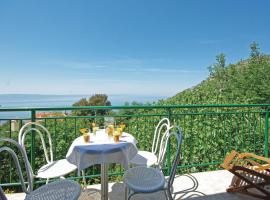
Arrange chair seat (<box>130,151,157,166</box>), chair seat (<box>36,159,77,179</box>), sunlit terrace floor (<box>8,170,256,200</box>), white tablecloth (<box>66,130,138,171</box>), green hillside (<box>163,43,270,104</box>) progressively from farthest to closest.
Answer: green hillside (<box>163,43,270,104</box>) → sunlit terrace floor (<box>8,170,256,200</box>) → chair seat (<box>130,151,157,166</box>) → chair seat (<box>36,159,77,179</box>) → white tablecloth (<box>66,130,138,171</box>)

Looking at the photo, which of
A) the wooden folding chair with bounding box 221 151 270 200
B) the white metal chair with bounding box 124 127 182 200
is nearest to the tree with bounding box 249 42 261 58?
the wooden folding chair with bounding box 221 151 270 200

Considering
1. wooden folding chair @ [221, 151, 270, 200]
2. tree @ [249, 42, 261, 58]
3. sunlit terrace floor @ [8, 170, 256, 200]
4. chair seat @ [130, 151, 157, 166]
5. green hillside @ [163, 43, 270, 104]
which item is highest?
tree @ [249, 42, 261, 58]

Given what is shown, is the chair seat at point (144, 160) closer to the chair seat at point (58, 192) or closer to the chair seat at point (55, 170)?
the chair seat at point (55, 170)

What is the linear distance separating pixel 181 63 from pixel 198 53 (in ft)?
22.1

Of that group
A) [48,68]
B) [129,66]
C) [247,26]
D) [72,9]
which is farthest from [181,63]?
[72,9]

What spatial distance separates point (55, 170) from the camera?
8.57 feet

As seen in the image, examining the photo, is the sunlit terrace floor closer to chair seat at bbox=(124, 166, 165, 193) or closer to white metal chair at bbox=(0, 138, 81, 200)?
chair seat at bbox=(124, 166, 165, 193)

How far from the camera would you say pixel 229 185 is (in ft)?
10.7

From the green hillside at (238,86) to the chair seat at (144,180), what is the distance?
17.7ft

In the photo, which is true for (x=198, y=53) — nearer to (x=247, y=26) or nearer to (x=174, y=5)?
(x=247, y=26)

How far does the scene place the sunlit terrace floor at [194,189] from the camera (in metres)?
2.87

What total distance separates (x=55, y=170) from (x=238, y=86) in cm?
918

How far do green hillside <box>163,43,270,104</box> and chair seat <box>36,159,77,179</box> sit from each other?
558cm

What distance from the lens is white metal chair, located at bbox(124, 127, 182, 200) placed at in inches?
79.5
